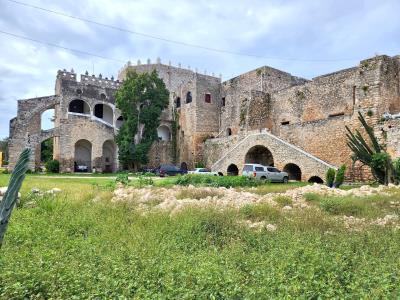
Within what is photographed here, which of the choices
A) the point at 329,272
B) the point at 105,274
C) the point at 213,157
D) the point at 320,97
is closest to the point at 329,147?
the point at 320,97

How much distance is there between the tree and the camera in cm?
3130

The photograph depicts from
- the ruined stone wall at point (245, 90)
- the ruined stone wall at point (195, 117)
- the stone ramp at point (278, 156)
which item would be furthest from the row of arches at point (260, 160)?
the ruined stone wall at point (195, 117)

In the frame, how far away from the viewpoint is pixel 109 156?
120 feet

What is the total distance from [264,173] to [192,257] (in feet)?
53.1

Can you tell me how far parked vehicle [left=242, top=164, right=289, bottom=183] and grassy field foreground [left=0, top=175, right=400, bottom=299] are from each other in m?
12.4

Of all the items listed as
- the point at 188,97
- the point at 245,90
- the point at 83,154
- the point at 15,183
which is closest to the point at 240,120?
the point at 245,90

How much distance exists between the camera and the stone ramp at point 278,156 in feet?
65.5

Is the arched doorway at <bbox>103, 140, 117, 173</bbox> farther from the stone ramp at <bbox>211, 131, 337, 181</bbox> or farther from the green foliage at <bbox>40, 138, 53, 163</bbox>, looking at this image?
the stone ramp at <bbox>211, 131, 337, 181</bbox>

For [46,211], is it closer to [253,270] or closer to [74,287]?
[74,287]

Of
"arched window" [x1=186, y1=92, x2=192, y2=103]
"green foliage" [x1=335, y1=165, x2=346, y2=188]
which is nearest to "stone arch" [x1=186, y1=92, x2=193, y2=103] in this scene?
"arched window" [x1=186, y1=92, x2=192, y2=103]

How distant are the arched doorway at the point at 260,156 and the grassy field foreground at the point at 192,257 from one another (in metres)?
17.9

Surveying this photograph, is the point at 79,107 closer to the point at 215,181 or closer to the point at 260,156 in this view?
the point at 260,156

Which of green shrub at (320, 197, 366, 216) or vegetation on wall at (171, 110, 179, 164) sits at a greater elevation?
vegetation on wall at (171, 110, 179, 164)

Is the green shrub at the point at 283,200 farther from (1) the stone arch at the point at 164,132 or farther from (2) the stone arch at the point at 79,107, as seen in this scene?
(2) the stone arch at the point at 79,107
